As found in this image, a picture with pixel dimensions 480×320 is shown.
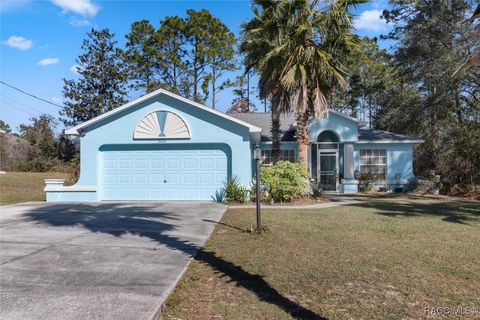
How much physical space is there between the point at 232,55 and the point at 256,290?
35.7 meters

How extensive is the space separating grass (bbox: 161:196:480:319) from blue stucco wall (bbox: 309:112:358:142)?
1270cm

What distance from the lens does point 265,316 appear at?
4.56m

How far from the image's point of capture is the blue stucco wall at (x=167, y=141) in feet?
56.4

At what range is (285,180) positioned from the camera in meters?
16.2

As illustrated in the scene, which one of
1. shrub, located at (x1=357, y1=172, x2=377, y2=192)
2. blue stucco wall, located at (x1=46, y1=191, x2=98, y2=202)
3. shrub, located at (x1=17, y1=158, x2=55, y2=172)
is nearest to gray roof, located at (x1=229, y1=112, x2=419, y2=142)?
shrub, located at (x1=357, y1=172, x2=377, y2=192)

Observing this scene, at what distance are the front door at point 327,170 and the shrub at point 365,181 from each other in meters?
1.34

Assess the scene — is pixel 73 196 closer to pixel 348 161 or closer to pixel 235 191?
pixel 235 191

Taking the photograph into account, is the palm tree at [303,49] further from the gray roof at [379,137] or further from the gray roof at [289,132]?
the gray roof at [379,137]

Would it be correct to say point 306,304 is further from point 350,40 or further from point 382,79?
point 382,79

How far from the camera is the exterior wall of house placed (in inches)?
678

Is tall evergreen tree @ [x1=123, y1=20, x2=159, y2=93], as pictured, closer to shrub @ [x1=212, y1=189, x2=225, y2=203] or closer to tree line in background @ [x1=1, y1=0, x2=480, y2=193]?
tree line in background @ [x1=1, y1=0, x2=480, y2=193]

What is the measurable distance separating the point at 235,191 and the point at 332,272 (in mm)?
10793

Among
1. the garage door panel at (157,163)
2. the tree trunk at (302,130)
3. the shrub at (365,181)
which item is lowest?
the shrub at (365,181)

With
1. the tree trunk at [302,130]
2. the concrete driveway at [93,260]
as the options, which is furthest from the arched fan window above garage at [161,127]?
the concrete driveway at [93,260]
